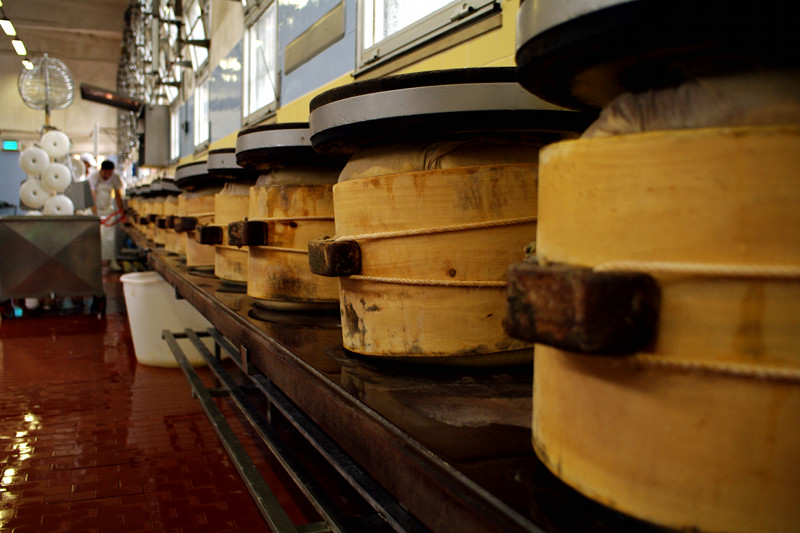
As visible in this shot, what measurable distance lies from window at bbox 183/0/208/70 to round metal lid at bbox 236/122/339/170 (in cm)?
571

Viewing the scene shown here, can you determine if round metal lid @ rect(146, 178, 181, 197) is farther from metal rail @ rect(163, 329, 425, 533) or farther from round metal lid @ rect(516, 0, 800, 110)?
round metal lid @ rect(516, 0, 800, 110)

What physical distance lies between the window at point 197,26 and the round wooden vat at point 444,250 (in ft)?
21.6

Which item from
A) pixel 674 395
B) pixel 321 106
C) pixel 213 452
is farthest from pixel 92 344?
pixel 674 395

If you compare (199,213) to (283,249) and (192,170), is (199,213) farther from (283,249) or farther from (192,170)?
(283,249)

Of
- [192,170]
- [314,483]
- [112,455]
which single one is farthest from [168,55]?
[314,483]

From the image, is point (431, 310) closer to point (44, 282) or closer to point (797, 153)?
point (797, 153)

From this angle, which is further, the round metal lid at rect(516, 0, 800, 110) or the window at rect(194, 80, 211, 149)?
the window at rect(194, 80, 211, 149)

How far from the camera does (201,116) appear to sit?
762 cm

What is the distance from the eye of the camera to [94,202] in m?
9.81

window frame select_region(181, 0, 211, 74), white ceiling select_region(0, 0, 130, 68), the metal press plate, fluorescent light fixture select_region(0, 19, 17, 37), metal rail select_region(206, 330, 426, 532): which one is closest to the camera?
metal rail select_region(206, 330, 426, 532)

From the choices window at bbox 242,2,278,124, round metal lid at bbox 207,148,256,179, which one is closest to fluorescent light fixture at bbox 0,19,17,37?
window at bbox 242,2,278,124

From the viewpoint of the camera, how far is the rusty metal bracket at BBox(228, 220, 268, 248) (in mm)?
1642

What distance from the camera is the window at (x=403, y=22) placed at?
1.82m

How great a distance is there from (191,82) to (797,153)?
8.72 meters
